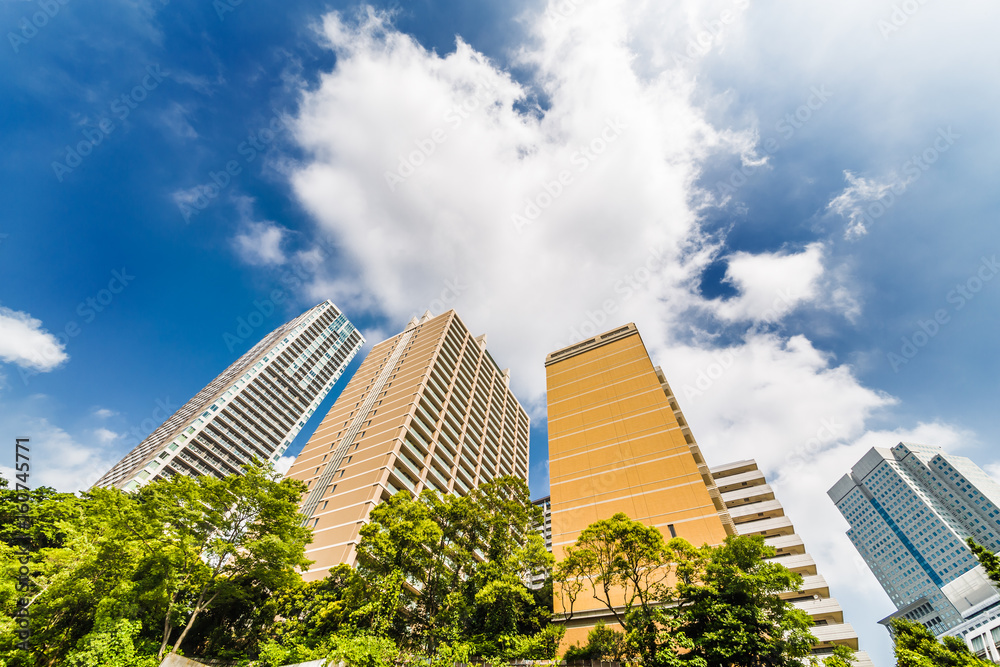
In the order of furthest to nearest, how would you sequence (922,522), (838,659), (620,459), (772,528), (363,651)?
(922,522)
(772,528)
(620,459)
(363,651)
(838,659)

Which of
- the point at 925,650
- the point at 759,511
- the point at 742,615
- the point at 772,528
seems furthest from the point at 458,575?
the point at 759,511

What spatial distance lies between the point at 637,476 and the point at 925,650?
14433mm

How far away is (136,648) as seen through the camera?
16.7m

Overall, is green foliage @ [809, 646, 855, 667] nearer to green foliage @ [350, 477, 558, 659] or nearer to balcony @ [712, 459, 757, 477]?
green foliage @ [350, 477, 558, 659]

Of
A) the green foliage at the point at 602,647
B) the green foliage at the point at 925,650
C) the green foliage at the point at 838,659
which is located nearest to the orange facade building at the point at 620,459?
the green foliage at the point at 602,647

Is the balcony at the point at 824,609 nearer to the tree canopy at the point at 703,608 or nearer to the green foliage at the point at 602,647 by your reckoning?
the tree canopy at the point at 703,608

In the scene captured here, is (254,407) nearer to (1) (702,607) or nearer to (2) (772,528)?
(1) (702,607)

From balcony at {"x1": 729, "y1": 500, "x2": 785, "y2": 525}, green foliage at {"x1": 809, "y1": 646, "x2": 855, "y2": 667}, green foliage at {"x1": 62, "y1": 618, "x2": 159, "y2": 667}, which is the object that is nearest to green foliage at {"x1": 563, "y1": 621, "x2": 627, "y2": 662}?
green foliage at {"x1": 809, "y1": 646, "x2": 855, "y2": 667}

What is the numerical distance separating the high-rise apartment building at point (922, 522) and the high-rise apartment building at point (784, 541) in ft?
274

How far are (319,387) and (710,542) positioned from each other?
7635cm

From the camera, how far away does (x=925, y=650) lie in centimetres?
1672

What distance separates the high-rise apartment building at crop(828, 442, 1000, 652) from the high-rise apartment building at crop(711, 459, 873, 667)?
274 feet

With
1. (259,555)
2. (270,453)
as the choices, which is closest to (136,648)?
(259,555)

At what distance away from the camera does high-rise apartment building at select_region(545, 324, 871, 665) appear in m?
24.4
